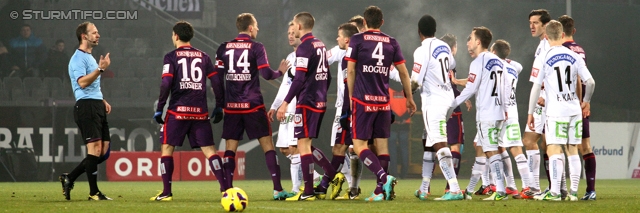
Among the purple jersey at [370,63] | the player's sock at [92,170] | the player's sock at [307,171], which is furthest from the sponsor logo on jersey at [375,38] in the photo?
the player's sock at [92,170]

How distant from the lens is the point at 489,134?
31.2ft

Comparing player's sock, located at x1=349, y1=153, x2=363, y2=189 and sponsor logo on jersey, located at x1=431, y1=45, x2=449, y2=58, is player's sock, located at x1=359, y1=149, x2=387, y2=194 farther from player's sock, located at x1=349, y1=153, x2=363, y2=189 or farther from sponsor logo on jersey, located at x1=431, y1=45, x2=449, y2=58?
sponsor logo on jersey, located at x1=431, y1=45, x2=449, y2=58

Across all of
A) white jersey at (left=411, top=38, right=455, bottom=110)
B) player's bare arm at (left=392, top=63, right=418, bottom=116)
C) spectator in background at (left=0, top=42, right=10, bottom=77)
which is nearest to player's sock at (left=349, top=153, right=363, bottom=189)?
white jersey at (left=411, top=38, right=455, bottom=110)

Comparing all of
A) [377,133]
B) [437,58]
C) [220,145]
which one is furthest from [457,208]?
[220,145]

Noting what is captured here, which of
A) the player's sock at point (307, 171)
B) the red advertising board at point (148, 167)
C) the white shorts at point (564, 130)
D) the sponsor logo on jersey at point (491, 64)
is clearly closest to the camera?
the white shorts at point (564, 130)

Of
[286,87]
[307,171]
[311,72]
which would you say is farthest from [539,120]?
[286,87]

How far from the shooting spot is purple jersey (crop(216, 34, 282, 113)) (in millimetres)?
9109

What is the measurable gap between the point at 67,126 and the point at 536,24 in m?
10.3

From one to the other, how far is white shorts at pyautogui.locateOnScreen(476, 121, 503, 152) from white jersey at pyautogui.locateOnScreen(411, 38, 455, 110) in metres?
0.73

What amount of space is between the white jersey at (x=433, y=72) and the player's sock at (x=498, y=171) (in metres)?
0.93

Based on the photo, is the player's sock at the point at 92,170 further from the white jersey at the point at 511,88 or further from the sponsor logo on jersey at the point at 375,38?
the white jersey at the point at 511,88

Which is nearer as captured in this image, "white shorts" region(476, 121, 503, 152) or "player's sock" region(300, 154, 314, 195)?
"player's sock" region(300, 154, 314, 195)

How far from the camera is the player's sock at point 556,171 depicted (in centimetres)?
870

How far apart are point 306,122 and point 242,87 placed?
0.74 metres
